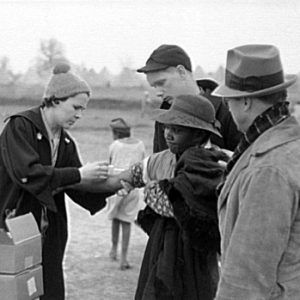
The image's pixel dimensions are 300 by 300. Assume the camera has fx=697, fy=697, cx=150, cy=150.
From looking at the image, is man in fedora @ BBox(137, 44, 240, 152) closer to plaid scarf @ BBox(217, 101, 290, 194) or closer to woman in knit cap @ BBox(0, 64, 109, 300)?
woman in knit cap @ BBox(0, 64, 109, 300)

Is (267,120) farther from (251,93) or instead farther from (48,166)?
(48,166)

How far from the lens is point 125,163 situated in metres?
5.78

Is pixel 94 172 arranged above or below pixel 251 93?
below

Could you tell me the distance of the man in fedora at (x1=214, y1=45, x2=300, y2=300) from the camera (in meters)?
1.84

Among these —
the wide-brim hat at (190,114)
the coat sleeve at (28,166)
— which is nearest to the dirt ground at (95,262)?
the coat sleeve at (28,166)

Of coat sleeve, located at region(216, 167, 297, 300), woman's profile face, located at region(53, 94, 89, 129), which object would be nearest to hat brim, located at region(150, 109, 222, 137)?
woman's profile face, located at region(53, 94, 89, 129)

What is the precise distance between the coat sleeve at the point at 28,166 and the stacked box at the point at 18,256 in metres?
0.13

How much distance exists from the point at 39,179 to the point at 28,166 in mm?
78

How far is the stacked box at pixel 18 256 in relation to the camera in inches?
119

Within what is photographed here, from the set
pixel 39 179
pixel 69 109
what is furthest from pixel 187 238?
pixel 69 109

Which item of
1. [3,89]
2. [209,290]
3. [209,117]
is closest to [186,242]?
[209,290]

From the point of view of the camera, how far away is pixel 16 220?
303 centimetres

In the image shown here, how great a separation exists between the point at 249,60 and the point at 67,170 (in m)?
1.44

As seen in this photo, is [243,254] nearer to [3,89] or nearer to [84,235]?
[84,235]
